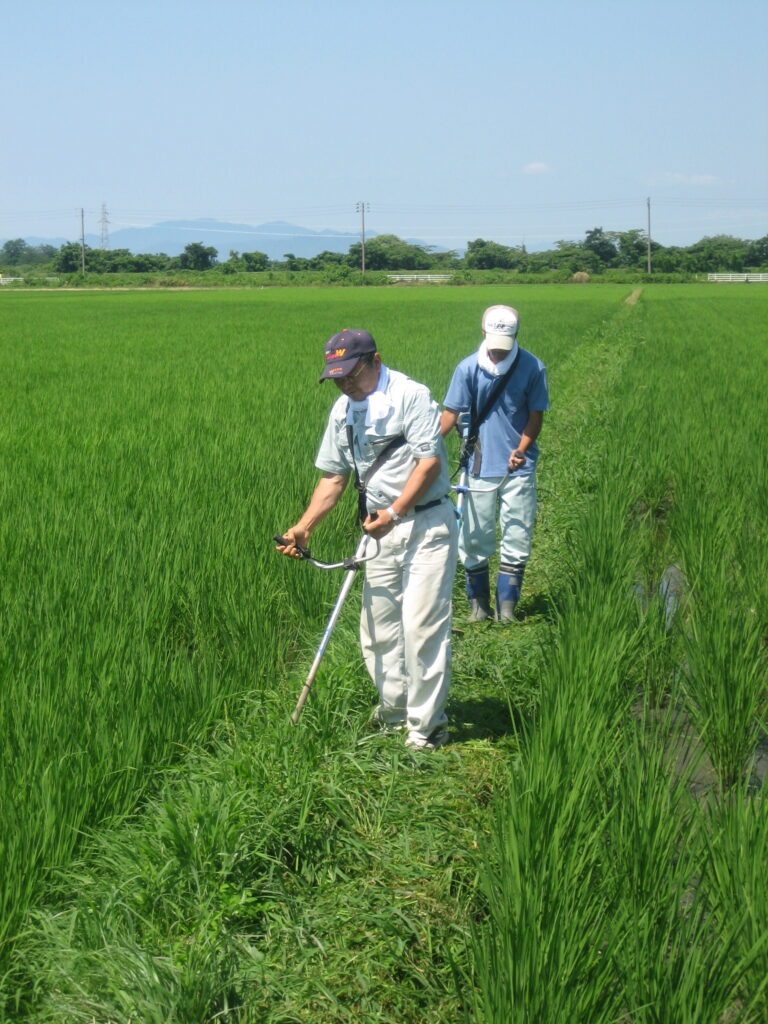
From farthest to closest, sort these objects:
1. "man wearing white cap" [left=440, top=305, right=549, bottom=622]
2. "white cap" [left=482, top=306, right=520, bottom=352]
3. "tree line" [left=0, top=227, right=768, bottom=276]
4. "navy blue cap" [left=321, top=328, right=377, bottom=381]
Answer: "tree line" [left=0, top=227, right=768, bottom=276]
"man wearing white cap" [left=440, top=305, right=549, bottom=622]
"white cap" [left=482, top=306, right=520, bottom=352]
"navy blue cap" [left=321, top=328, right=377, bottom=381]

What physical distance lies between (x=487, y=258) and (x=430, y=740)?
75630 millimetres

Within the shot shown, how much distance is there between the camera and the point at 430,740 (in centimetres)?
368

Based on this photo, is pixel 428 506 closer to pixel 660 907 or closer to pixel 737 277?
pixel 660 907

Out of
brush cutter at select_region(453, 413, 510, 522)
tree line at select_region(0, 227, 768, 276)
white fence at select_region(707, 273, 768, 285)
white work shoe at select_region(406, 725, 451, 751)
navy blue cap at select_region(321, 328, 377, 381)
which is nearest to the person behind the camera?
navy blue cap at select_region(321, 328, 377, 381)

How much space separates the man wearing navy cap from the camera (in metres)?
3.50

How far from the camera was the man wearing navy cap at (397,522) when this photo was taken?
350 centimetres

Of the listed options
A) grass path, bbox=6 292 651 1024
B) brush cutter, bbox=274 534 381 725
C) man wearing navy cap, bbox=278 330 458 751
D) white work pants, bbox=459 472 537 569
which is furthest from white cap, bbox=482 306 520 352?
grass path, bbox=6 292 651 1024

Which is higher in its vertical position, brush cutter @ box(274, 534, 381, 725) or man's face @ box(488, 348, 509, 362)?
man's face @ box(488, 348, 509, 362)

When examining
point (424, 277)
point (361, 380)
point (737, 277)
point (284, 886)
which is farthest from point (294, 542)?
point (737, 277)

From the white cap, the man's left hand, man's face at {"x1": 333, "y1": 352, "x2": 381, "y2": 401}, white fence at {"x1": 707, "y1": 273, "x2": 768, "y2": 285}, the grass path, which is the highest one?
white fence at {"x1": 707, "y1": 273, "x2": 768, "y2": 285}

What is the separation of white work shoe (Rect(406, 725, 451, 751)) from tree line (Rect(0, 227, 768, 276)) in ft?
231

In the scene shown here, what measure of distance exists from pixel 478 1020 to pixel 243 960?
0.72 metres

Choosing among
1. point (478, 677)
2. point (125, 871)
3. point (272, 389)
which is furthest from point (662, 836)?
point (272, 389)

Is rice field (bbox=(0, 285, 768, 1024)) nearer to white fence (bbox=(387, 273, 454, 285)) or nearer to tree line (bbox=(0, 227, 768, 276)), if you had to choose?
white fence (bbox=(387, 273, 454, 285))
